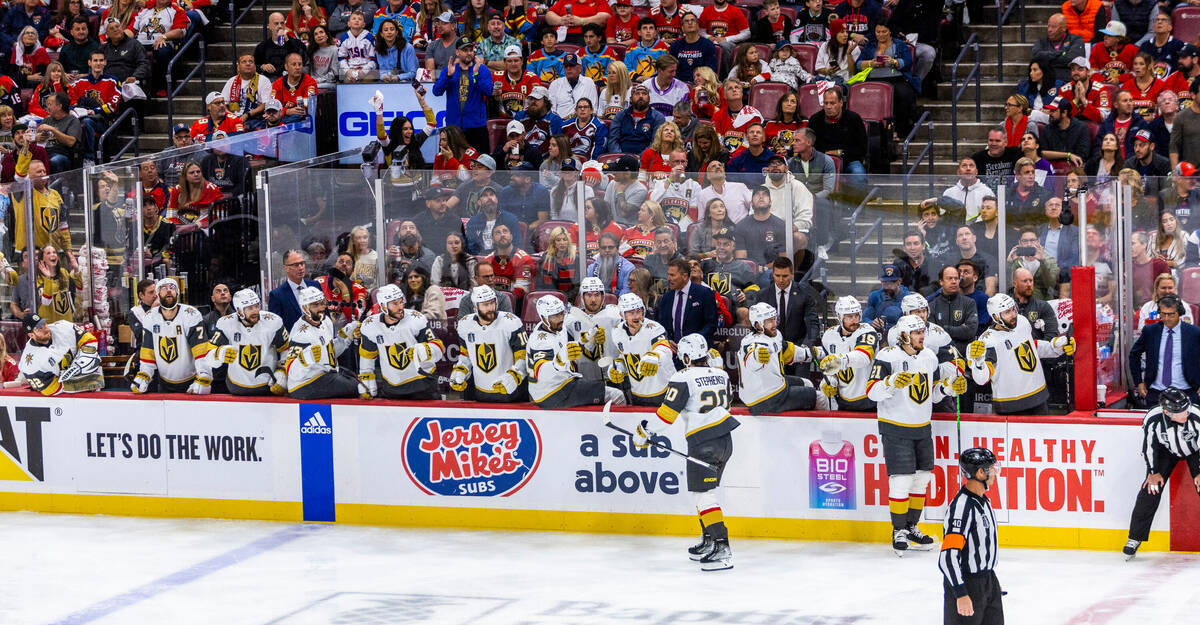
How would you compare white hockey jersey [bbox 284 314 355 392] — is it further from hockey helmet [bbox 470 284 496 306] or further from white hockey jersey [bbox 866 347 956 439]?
white hockey jersey [bbox 866 347 956 439]

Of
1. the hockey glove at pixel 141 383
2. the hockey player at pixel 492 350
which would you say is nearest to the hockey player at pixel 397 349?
the hockey player at pixel 492 350

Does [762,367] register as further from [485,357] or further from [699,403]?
[485,357]

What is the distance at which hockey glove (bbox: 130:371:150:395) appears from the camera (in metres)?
13.1

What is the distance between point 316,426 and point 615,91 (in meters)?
4.58

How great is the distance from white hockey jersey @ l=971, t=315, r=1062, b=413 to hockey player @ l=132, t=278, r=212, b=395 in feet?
18.8

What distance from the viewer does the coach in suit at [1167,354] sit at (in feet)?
36.6

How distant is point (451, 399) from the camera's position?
1280 cm

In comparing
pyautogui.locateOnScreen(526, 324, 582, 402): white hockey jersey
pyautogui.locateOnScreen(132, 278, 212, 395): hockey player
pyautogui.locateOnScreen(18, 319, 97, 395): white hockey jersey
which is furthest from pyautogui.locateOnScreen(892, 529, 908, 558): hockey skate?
pyautogui.locateOnScreen(18, 319, 97, 395): white hockey jersey

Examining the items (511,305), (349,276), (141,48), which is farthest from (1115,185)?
(141,48)

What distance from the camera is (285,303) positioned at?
13.0 m

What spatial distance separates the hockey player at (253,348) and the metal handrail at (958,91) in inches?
242

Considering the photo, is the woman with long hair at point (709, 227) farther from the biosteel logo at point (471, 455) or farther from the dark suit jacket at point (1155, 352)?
the dark suit jacket at point (1155, 352)

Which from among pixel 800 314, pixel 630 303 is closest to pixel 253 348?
pixel 630 303

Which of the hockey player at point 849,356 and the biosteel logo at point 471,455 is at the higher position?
the hockey player at point 849,356
